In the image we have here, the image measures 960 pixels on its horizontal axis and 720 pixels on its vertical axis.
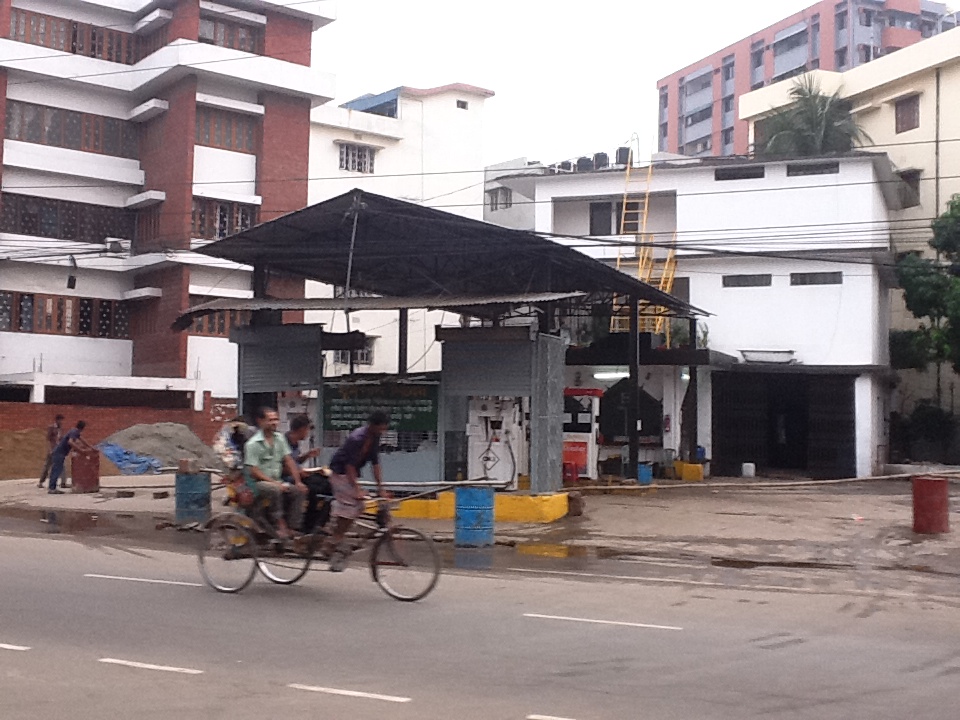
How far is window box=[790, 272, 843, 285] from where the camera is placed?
36.5 m

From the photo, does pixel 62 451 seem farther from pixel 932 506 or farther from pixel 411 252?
pixel 932 506

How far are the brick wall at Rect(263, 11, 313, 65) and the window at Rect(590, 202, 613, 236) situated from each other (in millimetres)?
14145

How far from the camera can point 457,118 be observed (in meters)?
54.5

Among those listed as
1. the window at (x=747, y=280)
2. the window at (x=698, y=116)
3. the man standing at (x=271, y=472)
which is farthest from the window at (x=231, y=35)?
the window at (x=698, y=116)

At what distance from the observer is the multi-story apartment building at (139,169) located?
132 feet

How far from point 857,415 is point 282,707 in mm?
32750

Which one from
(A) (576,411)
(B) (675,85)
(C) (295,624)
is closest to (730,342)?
(A) (576,411)

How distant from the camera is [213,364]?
4178cm

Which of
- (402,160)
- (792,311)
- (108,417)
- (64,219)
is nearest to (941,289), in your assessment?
(792,311)

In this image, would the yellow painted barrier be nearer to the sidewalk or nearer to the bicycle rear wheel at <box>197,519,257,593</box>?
the sidewalk

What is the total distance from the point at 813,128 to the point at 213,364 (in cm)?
2692

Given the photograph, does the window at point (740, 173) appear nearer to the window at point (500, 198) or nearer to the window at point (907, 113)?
the window at point (907, 113)

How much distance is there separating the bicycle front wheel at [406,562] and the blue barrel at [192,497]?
957cm

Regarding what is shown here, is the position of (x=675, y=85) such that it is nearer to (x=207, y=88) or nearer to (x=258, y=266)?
(x=207, y=88)
